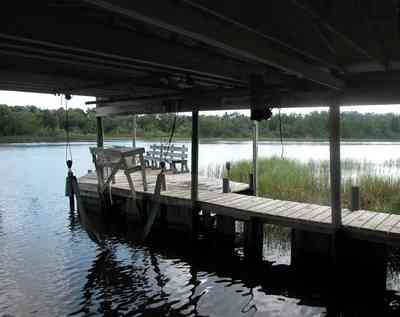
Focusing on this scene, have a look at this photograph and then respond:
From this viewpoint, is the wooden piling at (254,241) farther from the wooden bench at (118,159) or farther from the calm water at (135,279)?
the wooden bench at (118,159)

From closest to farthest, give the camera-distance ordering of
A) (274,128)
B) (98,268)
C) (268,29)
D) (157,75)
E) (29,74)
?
(268,29), (29,74), (157,75), (98,268), (274,128)

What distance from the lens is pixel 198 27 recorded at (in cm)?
268

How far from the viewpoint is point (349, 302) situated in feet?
18.8

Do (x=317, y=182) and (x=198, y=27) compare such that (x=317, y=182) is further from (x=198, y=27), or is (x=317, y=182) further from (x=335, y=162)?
(x=198, y=27)

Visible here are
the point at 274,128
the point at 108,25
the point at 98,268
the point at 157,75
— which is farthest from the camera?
the point at 274,128

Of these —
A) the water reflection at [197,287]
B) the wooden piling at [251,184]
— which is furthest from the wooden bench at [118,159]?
the wooden piling at [251,184]

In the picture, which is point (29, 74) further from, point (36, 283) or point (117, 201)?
point (117, 201)

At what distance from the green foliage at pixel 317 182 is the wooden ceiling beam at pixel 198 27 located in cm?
630

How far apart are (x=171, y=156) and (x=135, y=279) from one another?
25.0 ft

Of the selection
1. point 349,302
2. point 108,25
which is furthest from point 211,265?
point 108,25

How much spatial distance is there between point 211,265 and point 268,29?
5.12 metres

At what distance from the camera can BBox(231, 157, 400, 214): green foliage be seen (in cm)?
962

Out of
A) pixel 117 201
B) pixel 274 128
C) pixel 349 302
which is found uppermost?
pixel 274 128

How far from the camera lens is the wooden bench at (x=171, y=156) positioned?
536 inches
